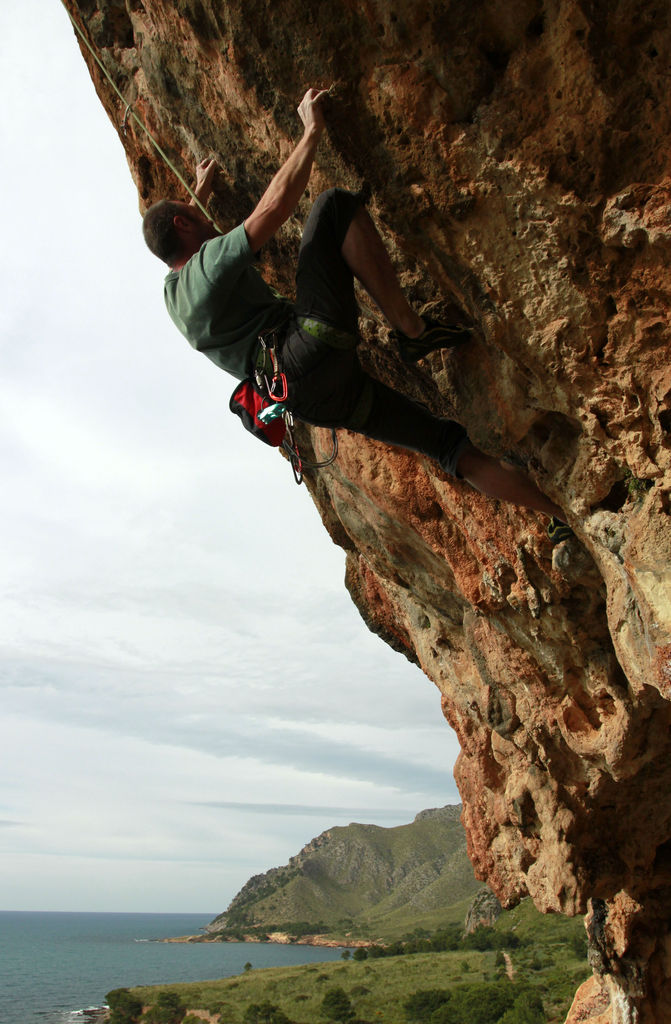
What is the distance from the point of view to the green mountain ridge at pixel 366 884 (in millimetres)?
96438

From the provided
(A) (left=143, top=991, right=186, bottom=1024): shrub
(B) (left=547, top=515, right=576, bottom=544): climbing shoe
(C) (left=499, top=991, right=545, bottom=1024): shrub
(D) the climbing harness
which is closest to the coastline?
(A) (left=143, top=991, right=186, bottom=1024): shrub

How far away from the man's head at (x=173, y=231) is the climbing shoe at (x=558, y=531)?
3.10m

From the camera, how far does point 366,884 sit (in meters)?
125

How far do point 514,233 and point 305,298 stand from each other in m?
1.24

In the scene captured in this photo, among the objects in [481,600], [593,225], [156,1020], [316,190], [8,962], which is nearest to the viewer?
[593,225]

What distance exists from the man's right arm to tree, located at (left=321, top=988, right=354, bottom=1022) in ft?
181

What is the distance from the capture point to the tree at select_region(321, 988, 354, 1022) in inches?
1829

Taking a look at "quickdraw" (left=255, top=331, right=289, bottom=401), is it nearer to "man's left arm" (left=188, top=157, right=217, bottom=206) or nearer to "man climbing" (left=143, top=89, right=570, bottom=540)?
"man climbing" (left=143, top=89, right=570, bottom=540)

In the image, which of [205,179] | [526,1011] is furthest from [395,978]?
[205,179]

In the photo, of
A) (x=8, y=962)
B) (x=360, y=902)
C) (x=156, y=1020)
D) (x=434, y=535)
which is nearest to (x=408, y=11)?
(x=434, y=535)

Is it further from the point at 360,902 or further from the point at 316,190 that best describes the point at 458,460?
the point at 360,902

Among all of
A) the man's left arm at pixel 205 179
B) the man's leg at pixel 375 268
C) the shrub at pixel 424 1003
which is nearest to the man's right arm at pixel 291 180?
the man's leg at pixel 375 268

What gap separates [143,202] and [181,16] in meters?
2.69

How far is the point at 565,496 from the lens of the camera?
407 centimetres
